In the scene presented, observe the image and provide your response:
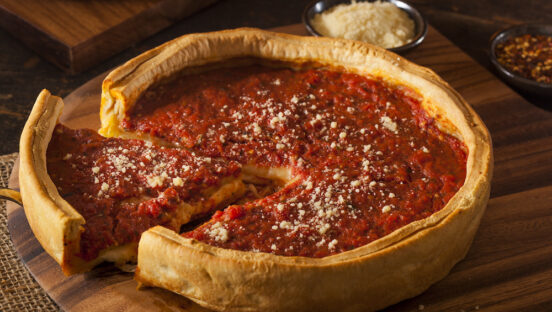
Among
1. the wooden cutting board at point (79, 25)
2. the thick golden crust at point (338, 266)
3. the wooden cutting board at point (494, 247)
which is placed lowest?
the wooden cutting board at point (494, 247)

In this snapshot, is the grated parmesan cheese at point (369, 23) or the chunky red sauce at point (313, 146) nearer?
the chunky red sauce at point (313, 146)

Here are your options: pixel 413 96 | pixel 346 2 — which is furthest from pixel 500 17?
pixel 413 96

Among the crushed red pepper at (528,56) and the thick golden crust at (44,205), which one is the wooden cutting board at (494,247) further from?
the crushed red pepper at (528,56)

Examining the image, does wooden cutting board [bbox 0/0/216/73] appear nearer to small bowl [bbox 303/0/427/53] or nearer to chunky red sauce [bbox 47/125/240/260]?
small bowl [bbox 303/0/427/53]

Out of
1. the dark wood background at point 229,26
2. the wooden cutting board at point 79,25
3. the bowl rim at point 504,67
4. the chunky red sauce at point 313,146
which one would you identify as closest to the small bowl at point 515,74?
the bowl rim at point 504,67

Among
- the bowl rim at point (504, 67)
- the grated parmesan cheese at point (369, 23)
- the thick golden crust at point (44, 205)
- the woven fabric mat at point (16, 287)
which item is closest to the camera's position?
the thick golden crust at point (44, 205)

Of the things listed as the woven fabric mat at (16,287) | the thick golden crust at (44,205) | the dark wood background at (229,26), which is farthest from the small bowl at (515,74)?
the woven fabric mat at (16,287)

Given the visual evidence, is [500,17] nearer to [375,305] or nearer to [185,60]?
[185,60]

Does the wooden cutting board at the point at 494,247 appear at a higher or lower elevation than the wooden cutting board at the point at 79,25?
lower

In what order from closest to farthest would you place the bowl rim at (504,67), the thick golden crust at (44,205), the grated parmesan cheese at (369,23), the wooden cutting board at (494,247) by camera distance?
the thick golden crust at (44,205), the wooden cutting board at (494,247), the bowl rim at (504,67), the grated parmesan cheese at (369,23)
